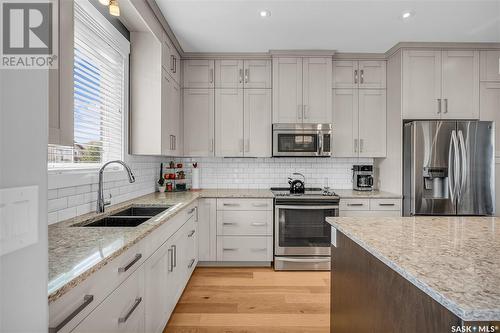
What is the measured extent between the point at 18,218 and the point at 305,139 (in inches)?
129

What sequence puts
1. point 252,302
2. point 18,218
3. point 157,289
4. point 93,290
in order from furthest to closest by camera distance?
point 252,302 → point 157,289 → point 93,290 → point 18,218

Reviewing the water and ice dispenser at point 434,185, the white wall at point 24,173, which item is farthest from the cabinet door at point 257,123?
the white wall at point 24,173

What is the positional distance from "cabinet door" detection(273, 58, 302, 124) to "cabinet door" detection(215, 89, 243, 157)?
468mm

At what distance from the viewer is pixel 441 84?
11.2 feet

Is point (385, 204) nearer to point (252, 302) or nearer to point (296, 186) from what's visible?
point (296, 186)

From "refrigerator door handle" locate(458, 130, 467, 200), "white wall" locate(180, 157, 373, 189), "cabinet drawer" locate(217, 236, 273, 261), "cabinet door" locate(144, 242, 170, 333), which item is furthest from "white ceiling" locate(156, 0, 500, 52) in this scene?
"cabinet drawer" locate(217, 236, 273, 261)

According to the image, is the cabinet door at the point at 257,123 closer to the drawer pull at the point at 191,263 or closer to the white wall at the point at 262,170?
the white wall at the point at 262,170

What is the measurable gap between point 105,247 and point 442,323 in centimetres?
128

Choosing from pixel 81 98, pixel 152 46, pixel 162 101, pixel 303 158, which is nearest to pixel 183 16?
pixel 152 46

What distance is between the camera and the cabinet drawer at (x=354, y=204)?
3.36 m

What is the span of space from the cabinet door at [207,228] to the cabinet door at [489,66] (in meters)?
3.59

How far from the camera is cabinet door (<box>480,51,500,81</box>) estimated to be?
3416 millimetres

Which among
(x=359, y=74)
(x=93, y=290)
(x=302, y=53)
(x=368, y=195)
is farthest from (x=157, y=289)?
(x=359, y=74)

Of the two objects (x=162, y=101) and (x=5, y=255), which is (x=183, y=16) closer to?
(x=162, y=101)
